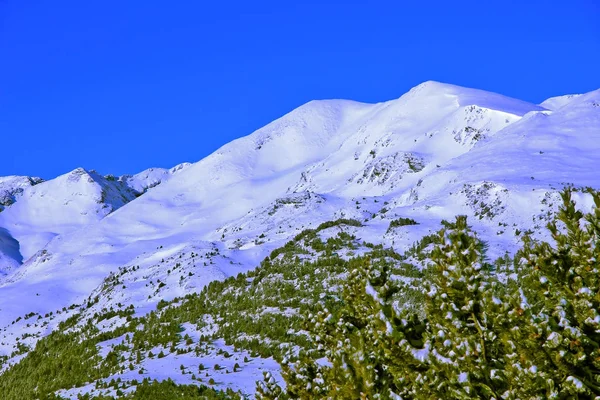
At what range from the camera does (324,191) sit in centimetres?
4694

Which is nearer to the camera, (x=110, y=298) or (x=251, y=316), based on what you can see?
(x=251, y=316)

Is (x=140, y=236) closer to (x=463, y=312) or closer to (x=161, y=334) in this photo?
(x=161, y=334)

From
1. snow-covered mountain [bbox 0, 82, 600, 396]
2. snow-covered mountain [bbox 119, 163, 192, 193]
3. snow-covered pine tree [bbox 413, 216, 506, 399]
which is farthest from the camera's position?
snow-covered mountain [bbox 119, 163, 192, 193]

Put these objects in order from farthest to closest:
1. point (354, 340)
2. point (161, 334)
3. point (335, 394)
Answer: point (161, 334) → point (335, 394) → point (354, 340)

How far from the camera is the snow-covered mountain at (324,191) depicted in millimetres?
22922

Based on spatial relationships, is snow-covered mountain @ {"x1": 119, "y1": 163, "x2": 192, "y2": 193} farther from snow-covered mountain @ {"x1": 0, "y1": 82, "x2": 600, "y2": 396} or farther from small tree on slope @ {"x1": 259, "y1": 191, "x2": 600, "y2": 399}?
small tree on slope @ {"x1": 259, "y1": 191, "x2": 600, "y2": 399}

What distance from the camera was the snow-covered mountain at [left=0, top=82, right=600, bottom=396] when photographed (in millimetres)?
22922

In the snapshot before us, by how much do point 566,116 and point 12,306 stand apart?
37867mm

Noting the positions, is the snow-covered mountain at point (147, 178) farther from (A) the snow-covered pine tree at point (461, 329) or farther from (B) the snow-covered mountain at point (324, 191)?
(A) the snow-covered pine tree at point (461, 329)

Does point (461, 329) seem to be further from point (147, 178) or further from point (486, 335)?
point (147, 178)

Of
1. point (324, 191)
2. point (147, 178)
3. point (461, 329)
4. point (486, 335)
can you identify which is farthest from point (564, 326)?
point (147, 178)

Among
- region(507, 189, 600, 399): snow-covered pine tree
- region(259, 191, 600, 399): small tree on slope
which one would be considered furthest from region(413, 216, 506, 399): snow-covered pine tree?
region(507, 189, 600, 399): snow-covered pine tree

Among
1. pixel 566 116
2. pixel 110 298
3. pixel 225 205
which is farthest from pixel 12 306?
pixel 566 116

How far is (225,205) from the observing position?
182 ft
